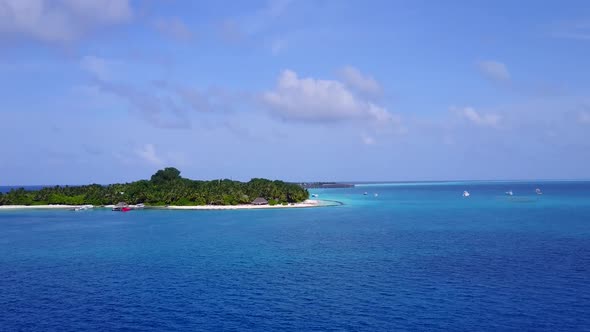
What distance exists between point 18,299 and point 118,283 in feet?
35.4

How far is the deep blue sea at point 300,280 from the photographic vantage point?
42.6 m

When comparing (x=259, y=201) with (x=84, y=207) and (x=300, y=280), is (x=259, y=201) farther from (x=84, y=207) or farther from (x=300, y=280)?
(x=300, y=280)

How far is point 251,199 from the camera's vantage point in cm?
19375

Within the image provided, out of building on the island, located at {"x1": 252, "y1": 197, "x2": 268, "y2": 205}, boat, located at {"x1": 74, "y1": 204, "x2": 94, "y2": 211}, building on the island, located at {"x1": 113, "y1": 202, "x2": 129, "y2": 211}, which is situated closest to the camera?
building on the island, located at {"x1": 113, "y1": 202, "x2": 129, "y2": 211}

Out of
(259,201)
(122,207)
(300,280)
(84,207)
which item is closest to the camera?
(300,280)

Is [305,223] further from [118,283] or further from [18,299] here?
[18,299]

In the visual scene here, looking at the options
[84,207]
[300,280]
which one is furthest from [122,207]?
[300,280]

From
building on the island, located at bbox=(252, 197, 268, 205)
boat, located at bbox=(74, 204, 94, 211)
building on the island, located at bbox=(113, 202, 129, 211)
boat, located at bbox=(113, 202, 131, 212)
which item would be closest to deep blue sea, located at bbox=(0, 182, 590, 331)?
boat, located at bbox=(113, 202, 131, 212)

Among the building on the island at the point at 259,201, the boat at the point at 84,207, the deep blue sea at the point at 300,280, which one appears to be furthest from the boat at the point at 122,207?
the deep blue sea at the point at 300,280

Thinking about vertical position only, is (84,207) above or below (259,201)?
below

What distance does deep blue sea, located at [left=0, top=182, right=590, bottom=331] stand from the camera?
140 ft

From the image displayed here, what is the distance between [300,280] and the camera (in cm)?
5722

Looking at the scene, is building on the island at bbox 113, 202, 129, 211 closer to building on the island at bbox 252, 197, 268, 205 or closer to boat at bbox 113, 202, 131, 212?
boat at bbox 113, 202, 131, 212

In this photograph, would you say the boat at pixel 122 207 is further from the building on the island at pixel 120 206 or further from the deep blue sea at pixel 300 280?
the deep blue sea at pixel 300 280
